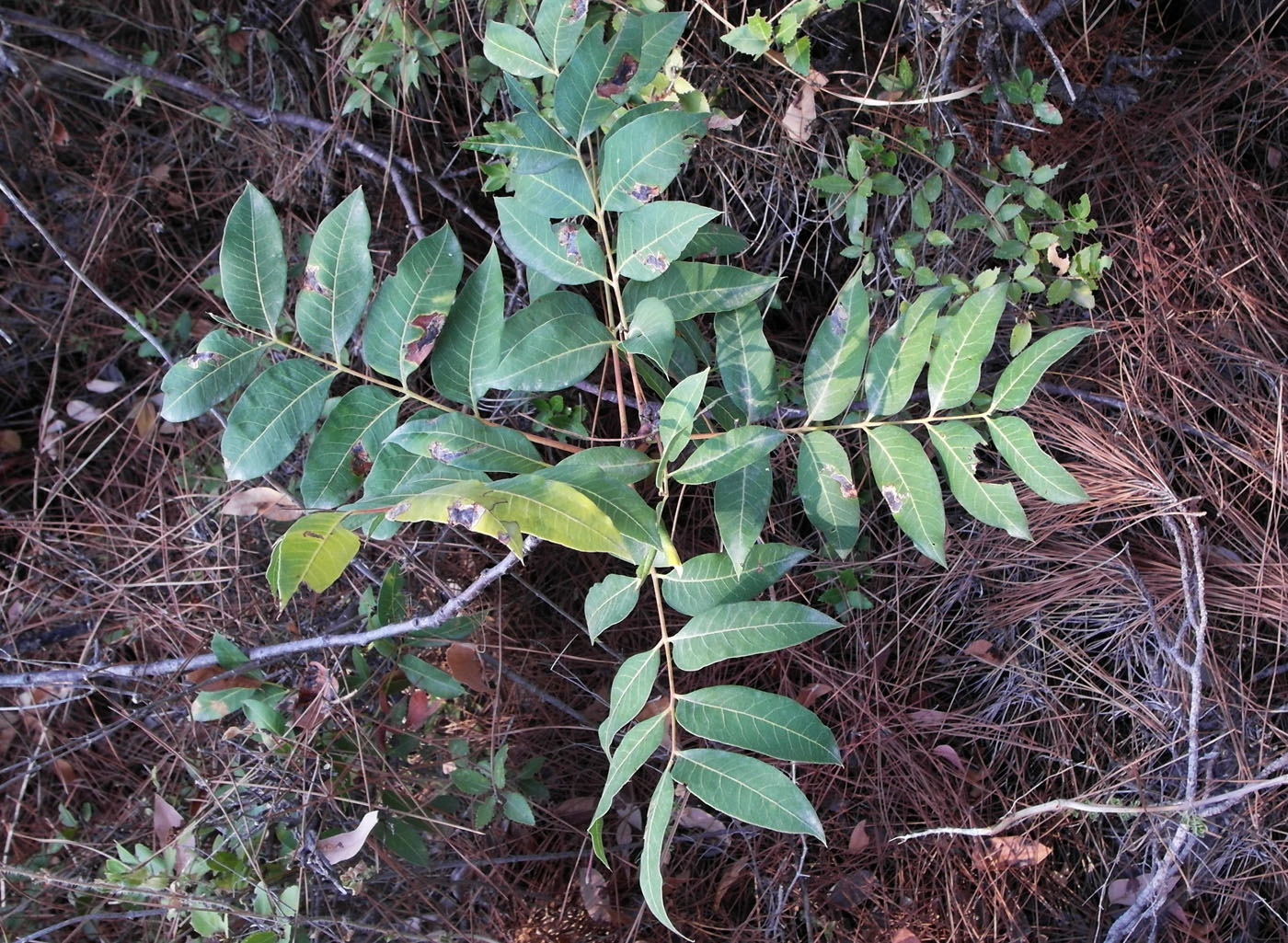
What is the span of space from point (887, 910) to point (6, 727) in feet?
7.53

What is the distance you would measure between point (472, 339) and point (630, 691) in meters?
0.57

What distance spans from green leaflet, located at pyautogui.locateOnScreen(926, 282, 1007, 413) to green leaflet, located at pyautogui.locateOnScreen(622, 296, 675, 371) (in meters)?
0.42

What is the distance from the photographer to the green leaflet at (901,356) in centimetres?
128

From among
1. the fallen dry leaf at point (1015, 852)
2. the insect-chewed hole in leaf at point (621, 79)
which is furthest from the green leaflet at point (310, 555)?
the fallen dry leaf at point (1015, 852)

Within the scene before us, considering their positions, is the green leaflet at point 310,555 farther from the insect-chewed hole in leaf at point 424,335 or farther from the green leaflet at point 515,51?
the green leaflet at point 515,51

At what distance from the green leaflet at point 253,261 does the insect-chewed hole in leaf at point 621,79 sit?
537mm

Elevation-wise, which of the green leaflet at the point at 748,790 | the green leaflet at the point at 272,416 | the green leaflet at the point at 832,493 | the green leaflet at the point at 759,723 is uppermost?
the green leaflet at the point at 272,416

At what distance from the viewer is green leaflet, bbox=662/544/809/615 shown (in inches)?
49.1

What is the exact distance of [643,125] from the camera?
1.18 meters

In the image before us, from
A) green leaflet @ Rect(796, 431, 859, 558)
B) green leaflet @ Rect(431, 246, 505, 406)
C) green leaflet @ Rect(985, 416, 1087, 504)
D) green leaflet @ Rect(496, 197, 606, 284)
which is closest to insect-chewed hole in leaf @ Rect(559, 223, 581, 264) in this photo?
green leaflet @ Rect(496, 197, 606, 284)

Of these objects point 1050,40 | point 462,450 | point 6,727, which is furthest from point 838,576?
point 6,727

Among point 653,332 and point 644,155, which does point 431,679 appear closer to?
point 653,332

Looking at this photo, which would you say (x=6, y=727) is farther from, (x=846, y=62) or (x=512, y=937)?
(x=846, y=62)

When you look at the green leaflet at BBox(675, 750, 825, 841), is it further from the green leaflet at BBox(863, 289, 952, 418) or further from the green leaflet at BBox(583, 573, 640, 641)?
the green leaflet at BBox(863, 289, 952, 418)
